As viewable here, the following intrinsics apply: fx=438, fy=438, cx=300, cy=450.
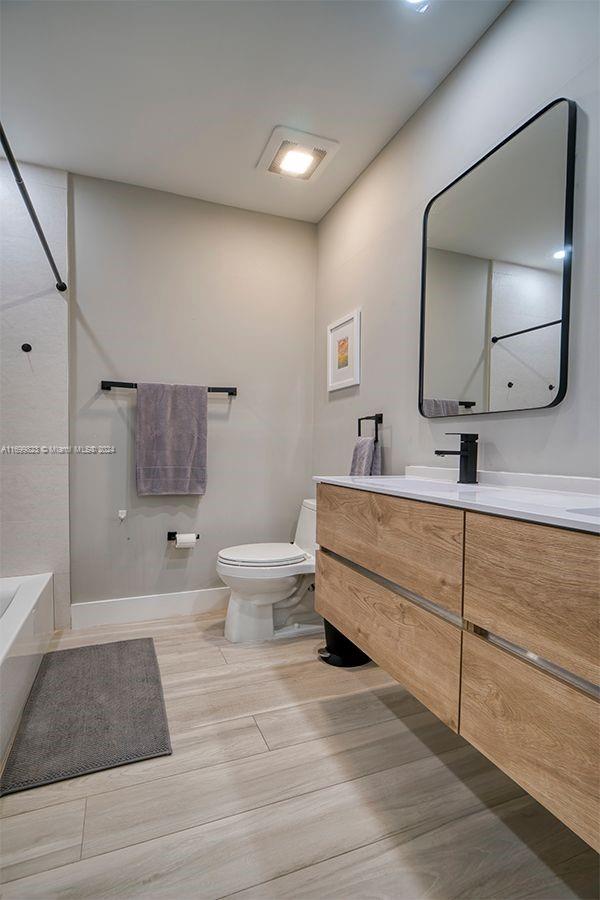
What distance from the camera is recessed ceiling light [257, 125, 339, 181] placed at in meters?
2.05

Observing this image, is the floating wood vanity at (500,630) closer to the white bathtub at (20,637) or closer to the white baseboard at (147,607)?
the white bathtub at (20,637)

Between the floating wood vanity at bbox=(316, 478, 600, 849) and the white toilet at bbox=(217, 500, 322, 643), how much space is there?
843 mm

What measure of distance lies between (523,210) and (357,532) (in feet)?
3.79

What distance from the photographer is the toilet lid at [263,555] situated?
84.5 inches

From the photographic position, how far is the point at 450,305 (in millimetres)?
1705

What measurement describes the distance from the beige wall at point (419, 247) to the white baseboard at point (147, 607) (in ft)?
3.42

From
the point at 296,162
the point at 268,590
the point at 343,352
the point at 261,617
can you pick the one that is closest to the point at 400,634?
the point at 268,590

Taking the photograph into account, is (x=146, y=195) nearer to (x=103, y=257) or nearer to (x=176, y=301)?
(x=103, y=257)

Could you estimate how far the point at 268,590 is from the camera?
220 centimetres

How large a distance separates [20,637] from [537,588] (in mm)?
Answer: 1751

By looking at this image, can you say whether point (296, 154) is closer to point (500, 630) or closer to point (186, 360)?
point (186, 360)

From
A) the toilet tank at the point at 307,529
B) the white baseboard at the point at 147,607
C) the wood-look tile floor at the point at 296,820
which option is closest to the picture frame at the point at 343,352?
the toilet tank at the point at 307,529

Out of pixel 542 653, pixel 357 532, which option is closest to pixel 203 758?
pixel 357 532

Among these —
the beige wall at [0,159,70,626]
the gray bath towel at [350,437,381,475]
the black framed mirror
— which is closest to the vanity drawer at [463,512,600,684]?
the black framed mirror
